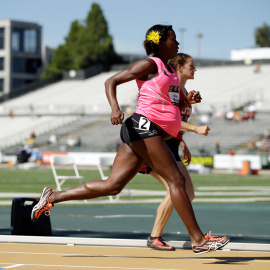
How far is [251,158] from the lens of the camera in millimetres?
34500

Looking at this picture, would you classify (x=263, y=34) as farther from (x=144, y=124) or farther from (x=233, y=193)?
(x=144, y=124)

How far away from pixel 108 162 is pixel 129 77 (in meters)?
10.3

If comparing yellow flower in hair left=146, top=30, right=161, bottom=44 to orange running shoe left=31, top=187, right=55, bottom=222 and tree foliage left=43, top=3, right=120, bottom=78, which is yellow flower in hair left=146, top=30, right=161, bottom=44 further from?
tree foliage left=43, top=3, right=120, bottom=78

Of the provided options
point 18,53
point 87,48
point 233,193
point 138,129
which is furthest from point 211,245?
point 18,53

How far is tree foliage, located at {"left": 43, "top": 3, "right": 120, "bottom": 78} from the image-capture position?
77744 mm

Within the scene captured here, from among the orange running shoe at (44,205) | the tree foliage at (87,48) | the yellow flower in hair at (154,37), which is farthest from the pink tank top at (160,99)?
the tree foliage at (87,48)

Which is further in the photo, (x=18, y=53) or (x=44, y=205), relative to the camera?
(x=18, y=53)

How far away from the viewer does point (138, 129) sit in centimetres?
655

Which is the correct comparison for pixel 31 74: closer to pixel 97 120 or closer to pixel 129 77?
pixel 97 120

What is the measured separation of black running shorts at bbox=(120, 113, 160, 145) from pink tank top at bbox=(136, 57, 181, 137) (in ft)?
0.18

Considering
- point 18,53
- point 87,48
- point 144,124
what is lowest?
point 18,53

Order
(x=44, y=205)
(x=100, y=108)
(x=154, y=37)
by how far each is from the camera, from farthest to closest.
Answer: (x=100, y=108) < (x=44, y=205) < (x=154, y=37)

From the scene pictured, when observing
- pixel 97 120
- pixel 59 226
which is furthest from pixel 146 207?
pixel 97 120

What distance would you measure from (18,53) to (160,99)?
7677 cm
